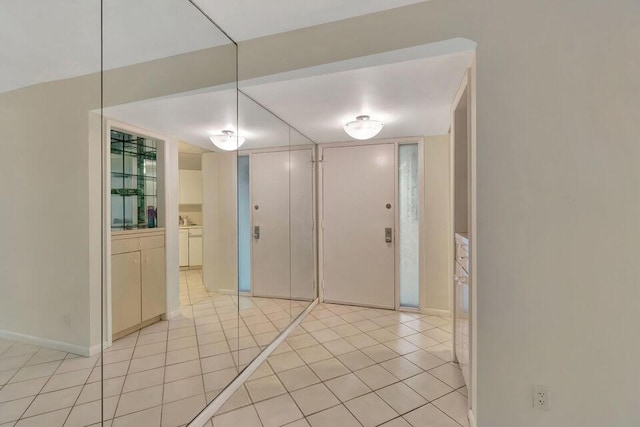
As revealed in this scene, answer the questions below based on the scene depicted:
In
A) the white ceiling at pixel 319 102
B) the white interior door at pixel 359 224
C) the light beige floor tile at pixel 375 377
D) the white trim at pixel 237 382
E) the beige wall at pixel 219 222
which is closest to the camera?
the white ceiling at pixel 319 102

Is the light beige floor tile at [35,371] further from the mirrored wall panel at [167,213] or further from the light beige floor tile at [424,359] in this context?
the light beige floor tile at [424,359]

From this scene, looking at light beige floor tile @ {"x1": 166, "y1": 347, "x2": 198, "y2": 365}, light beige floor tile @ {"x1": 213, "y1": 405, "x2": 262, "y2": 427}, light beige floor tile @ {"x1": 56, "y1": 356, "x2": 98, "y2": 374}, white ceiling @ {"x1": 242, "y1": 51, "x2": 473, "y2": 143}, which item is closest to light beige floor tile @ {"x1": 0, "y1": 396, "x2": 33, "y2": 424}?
light beige floor tile @ {"x1": 56, "y1": 356, "x2": 98, "y2": 374}

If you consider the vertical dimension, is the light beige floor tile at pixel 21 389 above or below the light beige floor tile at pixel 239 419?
above

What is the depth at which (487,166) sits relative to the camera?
4.98 ft

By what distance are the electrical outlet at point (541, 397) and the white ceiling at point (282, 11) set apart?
219 centimetres

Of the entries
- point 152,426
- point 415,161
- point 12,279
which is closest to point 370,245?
point 415,161

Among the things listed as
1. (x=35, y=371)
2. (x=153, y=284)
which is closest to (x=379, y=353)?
(x=153, y=284)

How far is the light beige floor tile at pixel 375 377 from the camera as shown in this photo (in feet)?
7.07

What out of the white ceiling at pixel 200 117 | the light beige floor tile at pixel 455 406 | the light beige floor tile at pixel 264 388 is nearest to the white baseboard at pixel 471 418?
the light beige floor tile at pixel 455 406

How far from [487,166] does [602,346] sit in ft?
3.42

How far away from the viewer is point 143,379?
1310 mm

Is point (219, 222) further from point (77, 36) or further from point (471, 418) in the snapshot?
point (471, 418)

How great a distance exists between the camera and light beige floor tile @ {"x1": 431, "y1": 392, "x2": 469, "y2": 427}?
1781 millimetres

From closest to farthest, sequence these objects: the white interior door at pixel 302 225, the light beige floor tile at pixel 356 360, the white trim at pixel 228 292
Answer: the white trim at pixel 228 292 → the light beige floor tile at pixel 356 360 → the white interior door at pixel 302 225
